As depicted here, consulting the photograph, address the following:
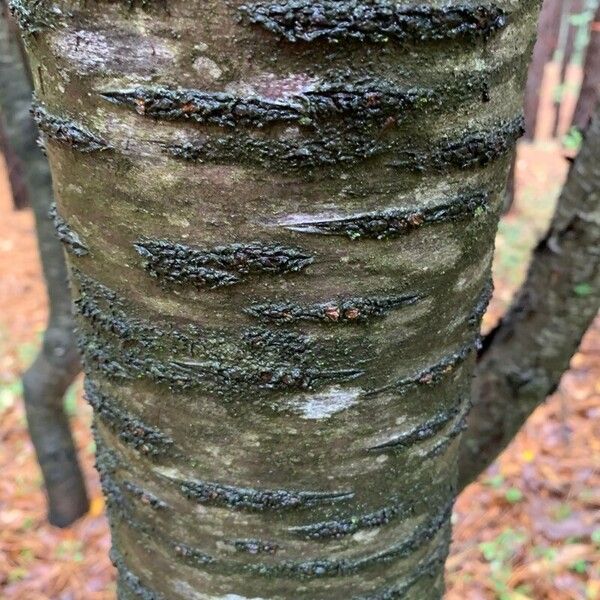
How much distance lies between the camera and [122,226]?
66 centimetres

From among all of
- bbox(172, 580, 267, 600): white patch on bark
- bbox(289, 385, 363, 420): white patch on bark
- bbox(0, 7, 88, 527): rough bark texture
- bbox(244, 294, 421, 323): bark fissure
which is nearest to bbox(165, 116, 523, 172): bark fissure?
bbox(244, 294, 421, 323): bark fissure

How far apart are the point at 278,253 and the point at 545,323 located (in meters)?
1.45

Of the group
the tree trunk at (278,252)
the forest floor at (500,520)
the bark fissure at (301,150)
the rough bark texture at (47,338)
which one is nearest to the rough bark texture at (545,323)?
the forest floor at (500,520)

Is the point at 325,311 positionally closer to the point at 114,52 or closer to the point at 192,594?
the point at 114,52

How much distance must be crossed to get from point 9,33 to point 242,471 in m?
2.25

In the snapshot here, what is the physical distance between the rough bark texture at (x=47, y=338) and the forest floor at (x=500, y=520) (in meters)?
0.23

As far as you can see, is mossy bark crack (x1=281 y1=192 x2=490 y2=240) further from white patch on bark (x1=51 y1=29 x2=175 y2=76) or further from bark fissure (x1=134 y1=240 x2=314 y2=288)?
white patch on bark (x1=51 y1=29 x2=175 y2=76)

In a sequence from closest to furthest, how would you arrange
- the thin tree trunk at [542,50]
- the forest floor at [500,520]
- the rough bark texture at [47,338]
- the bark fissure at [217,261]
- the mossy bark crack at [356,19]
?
the mossy bark crack at [356,19] → the bark fissure at [217,261] → the rough bark texture at [47,338] → the forest floor at [500,520] → the thin tree trunk at [542,50]

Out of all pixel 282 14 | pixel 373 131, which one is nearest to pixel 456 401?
pixel 373 131

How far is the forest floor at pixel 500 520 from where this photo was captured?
267 centimetres

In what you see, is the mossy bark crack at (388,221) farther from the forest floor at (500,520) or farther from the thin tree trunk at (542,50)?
the thin tree trunk at (542,50)

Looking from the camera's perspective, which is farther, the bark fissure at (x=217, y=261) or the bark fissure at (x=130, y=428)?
the bark fissure at (x=130, y=428)

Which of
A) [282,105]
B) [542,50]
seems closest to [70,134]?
[282,105]

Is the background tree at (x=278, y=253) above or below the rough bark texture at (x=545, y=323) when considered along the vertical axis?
above
